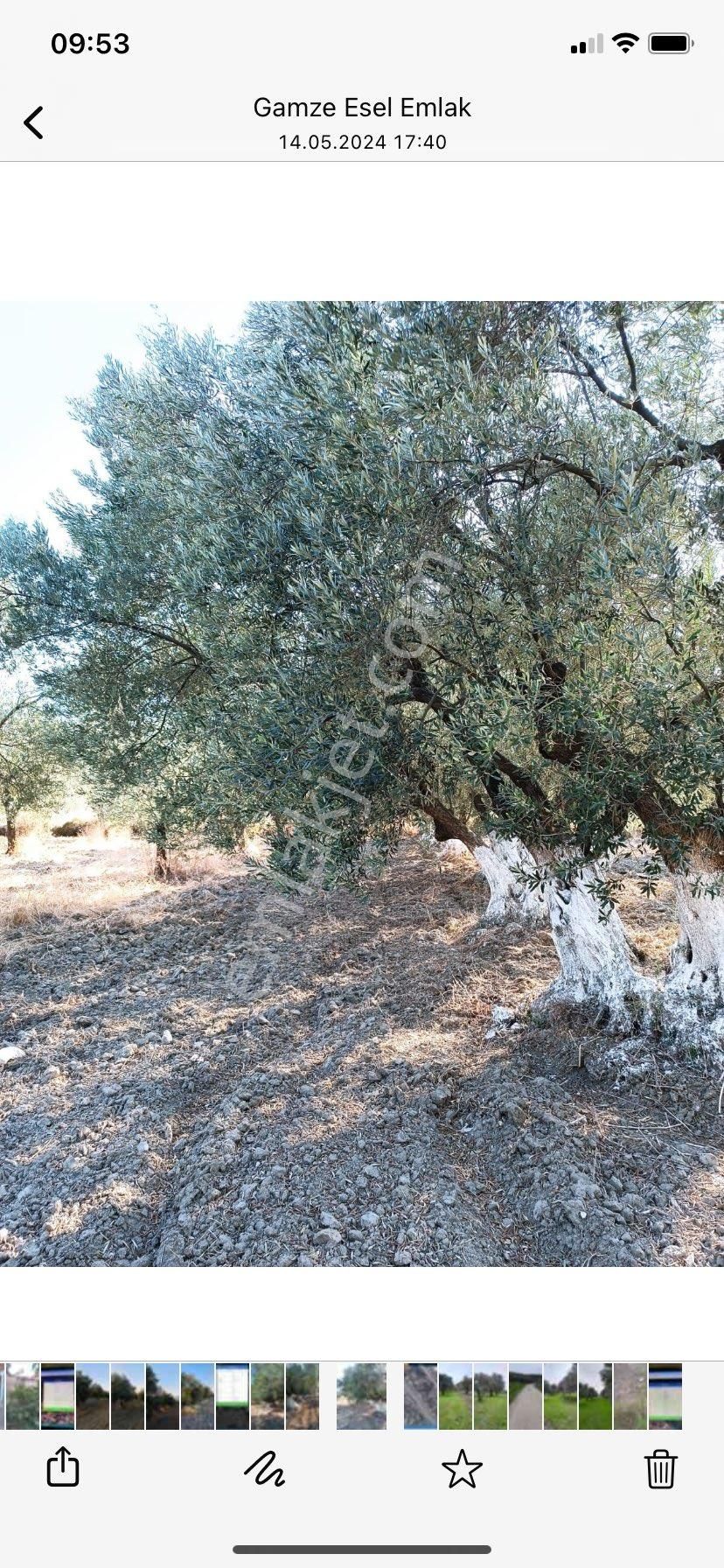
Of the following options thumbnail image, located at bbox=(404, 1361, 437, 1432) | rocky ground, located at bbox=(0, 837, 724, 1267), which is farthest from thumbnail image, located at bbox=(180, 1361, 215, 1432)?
rocky ground, located at bbox=(0, 837, 724, 1267)

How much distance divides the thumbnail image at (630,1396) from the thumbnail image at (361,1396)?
3.46 ft

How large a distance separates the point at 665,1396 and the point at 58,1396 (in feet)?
9.28

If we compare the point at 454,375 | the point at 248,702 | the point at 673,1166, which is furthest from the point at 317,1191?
the point at 454,375

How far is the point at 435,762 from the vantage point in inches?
250

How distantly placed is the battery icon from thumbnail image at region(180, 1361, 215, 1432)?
642 centimetres

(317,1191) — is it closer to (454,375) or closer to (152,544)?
(454,375)

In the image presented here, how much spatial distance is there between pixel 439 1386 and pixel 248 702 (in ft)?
15.6

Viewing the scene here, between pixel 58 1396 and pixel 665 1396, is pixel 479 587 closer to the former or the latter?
pixel 665 1396

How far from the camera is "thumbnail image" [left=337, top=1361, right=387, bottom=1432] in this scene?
3420mm

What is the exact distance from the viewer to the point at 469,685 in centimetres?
588

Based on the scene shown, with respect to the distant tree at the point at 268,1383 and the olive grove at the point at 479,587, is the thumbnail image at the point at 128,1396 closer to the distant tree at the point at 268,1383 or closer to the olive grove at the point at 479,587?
the distant tree at the point at 268,1383

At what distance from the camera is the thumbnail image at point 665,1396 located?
11.2 feet

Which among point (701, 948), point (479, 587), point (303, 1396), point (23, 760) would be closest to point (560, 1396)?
point (303, 1396)

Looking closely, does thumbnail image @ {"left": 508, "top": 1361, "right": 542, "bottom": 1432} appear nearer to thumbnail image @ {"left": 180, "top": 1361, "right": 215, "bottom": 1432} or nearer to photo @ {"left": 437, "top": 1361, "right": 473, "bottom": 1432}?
photo @ {"left": 437, "top": 1361, "right": 473, "bottom": 1432}
